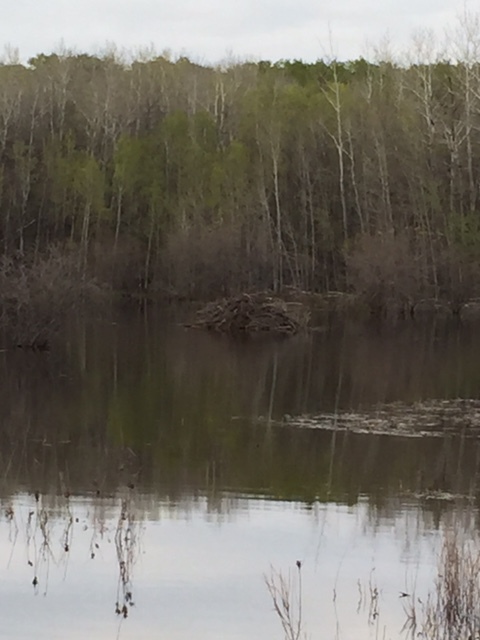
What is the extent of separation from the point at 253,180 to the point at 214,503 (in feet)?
133

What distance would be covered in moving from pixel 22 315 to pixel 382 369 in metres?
7.81

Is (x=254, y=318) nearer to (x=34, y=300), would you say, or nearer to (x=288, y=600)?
(x=34, y=300)

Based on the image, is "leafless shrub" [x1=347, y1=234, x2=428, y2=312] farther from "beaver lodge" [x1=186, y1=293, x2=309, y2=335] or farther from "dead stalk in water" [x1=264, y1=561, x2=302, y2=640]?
"dead stalk in water" [x1=264, y1=561, x2=302, y2=640]

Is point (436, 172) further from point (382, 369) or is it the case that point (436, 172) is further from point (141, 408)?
point (141, 408)

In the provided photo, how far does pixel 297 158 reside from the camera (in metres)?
50.9

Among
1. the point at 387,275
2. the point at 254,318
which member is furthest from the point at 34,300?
the point at 387,275

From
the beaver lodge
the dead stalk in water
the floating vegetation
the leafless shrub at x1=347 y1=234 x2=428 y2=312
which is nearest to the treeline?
the leafless shrub at x1=347 y1=234 x2=428 y2=312

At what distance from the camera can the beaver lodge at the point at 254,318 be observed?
33.1 metres

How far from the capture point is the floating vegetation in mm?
15547

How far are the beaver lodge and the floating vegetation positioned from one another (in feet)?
48.8

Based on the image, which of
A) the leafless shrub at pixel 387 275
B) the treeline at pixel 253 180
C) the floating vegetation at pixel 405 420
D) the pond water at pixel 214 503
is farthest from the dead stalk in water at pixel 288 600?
the treeline at pixel 253 180

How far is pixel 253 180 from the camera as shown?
5109 centimetres

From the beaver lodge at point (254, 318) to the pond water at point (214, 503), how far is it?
1053 cm

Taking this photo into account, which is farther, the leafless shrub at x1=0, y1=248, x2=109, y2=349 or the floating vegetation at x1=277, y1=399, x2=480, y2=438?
the leafless shrub at x1=0, y1=248, x2=109, y2=349
